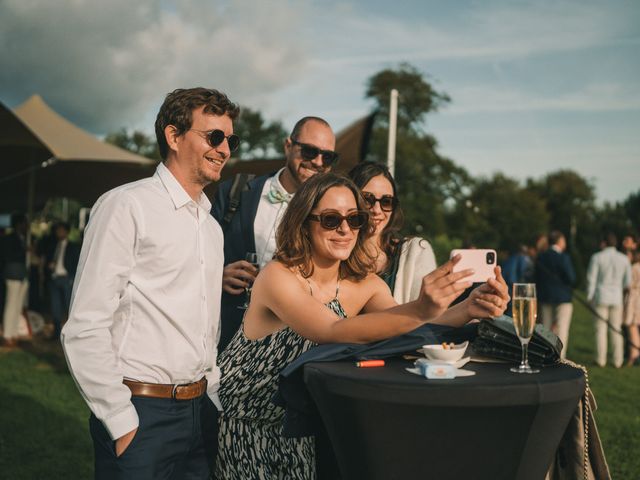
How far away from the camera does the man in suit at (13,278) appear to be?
10.3 metres

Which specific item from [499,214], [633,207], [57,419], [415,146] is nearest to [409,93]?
[415,146]

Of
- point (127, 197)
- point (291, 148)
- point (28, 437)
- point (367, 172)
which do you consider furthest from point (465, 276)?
point (28, 437)

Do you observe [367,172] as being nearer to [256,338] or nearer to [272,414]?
[256,338]

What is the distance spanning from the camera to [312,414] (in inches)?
87.9

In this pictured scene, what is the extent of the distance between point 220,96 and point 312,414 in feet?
4.09

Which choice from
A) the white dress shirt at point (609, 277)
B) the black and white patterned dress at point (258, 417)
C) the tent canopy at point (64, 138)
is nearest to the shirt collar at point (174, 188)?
the black and white patterned dress at point (258, 417)

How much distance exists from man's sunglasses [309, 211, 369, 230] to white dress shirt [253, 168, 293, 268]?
109 cm

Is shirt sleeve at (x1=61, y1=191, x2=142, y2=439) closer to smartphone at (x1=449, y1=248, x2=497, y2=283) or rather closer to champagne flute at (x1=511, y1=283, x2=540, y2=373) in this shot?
smartphone at (x1=449, y1=248, x2=497, y2=283)

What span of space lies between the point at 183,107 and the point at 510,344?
144 centimetres

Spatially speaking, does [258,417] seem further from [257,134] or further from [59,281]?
[257,134]

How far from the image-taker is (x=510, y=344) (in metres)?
2.23

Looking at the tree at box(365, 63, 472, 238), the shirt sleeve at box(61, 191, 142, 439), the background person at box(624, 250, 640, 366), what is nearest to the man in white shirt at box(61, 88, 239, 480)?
the shirt sleeve at box(61, 191, 142, 439)

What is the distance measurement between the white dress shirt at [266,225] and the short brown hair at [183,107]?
42.9 inches

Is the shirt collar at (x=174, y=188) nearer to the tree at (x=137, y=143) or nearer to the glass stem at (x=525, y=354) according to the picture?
the glass stem at (x=525, y=354)
